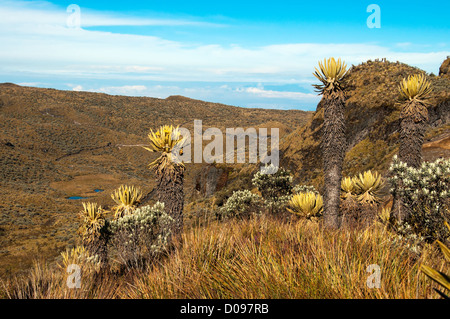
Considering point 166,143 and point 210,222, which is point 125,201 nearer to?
point 166,143

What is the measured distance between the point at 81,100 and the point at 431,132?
100998 mm

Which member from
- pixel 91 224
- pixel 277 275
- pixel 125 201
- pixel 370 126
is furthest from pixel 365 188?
pixel 370 126

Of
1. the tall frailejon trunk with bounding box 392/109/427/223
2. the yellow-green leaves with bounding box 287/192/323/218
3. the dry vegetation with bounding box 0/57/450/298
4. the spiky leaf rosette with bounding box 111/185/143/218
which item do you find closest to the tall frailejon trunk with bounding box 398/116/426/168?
the tall frailejon trunk with bounding box 392/109/427/223

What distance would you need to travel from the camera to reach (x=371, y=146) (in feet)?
69.7

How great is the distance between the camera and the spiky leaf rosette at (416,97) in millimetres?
9484

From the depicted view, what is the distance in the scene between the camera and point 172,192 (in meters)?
10.5

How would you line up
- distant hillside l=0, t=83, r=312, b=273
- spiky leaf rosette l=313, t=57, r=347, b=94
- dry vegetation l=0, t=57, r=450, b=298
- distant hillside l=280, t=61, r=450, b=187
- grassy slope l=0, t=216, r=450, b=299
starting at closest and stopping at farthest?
1. grassy slope l=0, t=216, r=450, b=299
2. dry vegetation l=0, t=57, r=450, b=298
3. spiky leaf rosette l=313, t=57, r=347, b=94
4. distant hillside l=280, t=61, r=450, b=187
5. distant hillside l=0, t=83, r=312, b=273

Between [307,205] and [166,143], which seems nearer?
[166,143]

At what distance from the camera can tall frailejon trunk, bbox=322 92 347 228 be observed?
9250 millimetres

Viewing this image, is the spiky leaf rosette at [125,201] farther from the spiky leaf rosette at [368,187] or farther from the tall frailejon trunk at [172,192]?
the spiky leaf rosette at [368,187]

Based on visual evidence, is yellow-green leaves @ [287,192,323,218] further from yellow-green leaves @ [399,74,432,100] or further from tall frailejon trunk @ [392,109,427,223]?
yellow-green leaves @ [399,74,432,100]

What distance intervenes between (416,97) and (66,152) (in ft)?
227

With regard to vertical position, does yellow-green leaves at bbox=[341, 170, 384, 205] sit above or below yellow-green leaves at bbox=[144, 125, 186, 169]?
below

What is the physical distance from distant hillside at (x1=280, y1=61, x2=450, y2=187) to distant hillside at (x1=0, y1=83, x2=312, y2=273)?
1311 cm
